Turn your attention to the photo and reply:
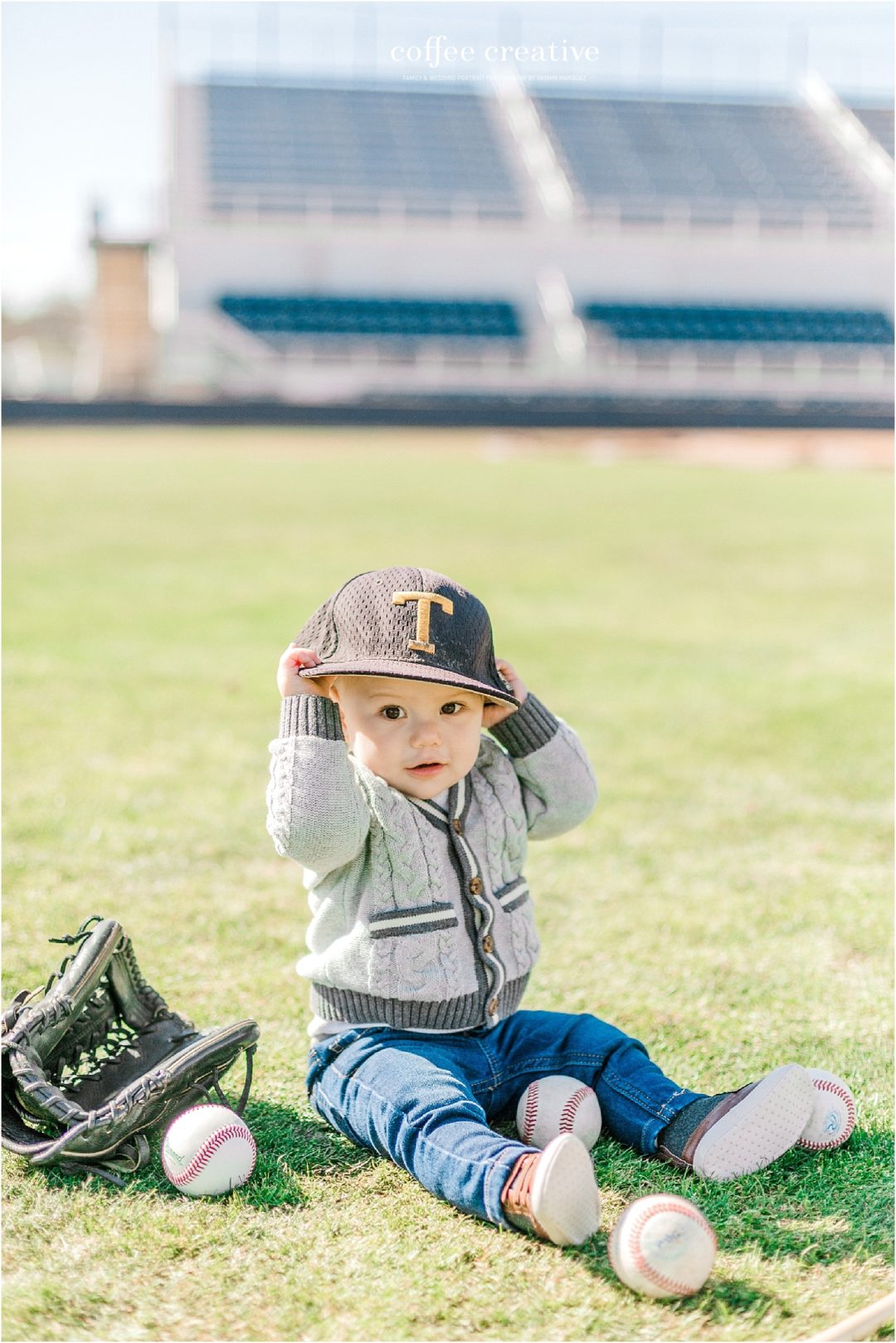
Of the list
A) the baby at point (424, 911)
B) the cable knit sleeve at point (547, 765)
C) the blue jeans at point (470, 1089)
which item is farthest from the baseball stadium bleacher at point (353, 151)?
the blue jeans at point (470, 1089)

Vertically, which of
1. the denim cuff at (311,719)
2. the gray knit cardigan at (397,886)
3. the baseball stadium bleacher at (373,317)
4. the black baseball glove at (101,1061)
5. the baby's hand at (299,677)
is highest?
the baseball stadium bleacher at (373,317)

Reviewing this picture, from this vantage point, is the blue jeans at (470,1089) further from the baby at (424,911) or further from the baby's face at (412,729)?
the baby's face at (412,729)

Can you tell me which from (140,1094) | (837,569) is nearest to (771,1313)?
(140,1094)

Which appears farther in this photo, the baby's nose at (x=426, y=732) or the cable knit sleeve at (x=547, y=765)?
the cable knit sleeve at (x=547, y=765)

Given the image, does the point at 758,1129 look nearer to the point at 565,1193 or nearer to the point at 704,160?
the point at 565,1193

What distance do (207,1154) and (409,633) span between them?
786 millimetres

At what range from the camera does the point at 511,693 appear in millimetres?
2207

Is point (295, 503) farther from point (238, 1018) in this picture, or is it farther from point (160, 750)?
point (238, 1018)

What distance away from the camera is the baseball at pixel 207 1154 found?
1940mm

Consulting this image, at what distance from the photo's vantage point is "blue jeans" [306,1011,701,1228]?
1877mm

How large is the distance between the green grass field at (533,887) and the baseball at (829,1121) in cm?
3

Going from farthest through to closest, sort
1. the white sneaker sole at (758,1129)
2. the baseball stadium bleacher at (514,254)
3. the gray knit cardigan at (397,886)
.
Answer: the baseball stadium bleacher at (514,254), the gray knit cardigan at (397,886), the white sneaker sole at (758,1129)

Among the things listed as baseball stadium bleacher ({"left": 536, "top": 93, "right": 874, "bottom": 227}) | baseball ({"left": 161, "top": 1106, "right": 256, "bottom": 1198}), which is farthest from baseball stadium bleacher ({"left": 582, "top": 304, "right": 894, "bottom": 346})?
baseball ({"left": 161, "top": 1106, "right": 256, "bottom": 1198})

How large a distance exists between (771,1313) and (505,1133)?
57 cm
